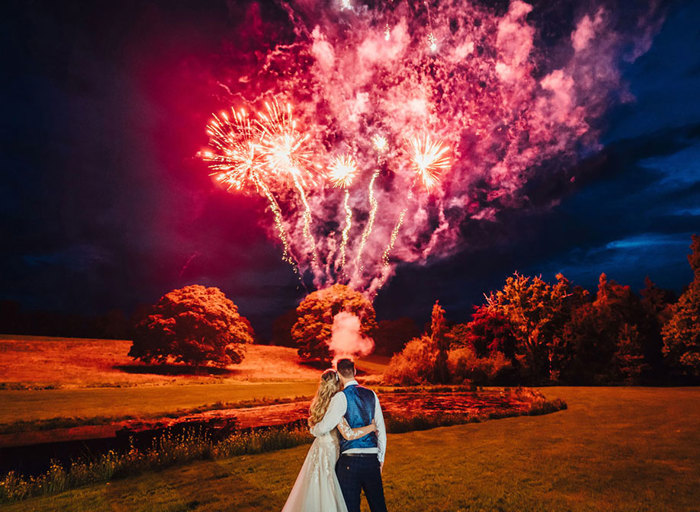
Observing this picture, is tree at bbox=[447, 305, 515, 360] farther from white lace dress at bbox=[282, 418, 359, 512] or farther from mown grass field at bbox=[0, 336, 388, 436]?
white lace dress at bbox=[282, 418, 359, 512]

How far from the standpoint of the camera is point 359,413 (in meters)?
5.03

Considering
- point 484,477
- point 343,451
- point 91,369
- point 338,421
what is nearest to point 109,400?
point 91,369

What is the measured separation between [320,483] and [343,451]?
2.21ft

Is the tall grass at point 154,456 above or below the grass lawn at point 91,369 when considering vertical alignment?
below

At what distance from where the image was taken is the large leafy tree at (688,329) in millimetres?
36250

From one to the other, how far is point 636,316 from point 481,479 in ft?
163

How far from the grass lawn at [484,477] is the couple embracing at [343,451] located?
10.4 feet

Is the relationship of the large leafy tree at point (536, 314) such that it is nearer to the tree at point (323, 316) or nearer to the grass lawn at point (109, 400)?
the tree at point (323, 316)

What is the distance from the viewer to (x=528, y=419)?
58.7 feet

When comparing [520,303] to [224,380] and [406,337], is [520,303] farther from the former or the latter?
[406,337]

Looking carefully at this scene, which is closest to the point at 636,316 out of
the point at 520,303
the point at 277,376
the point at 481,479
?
the point at 520,303

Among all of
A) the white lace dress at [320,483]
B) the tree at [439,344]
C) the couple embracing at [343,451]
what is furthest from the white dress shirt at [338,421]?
the tree at [439,344]

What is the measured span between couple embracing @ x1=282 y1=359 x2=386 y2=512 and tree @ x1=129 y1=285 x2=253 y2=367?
42.8m

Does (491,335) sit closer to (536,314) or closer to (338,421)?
(536,314)
